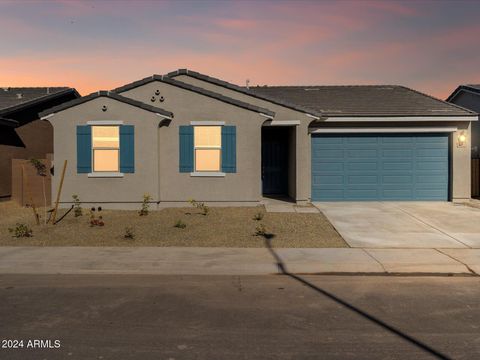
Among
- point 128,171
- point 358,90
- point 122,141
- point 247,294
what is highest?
point 358,90

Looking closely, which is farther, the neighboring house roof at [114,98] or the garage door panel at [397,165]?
the garage door panel at [397,165]

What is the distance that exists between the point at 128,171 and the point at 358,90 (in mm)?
12461

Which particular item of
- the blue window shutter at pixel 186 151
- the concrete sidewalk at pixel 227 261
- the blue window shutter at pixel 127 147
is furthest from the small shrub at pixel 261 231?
the blue window shutter at pixel 127 147

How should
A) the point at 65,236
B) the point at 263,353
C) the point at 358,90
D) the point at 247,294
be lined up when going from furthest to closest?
the point at 358,90 < the point at 65,236 < the point at 247,294 < the point at 263,353

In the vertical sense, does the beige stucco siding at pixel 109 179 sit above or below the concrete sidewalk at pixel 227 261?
above

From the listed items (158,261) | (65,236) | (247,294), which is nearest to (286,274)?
(247,294)

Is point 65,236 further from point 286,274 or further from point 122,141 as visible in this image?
point 286,274

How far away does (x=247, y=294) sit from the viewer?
7.05 m

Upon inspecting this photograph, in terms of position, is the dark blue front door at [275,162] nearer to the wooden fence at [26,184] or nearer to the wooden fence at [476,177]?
the wooden fence at [476,177]

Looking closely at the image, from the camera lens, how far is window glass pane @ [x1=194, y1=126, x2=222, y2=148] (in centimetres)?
1584

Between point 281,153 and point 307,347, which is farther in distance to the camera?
point 281,153

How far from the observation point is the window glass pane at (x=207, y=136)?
52.0ft

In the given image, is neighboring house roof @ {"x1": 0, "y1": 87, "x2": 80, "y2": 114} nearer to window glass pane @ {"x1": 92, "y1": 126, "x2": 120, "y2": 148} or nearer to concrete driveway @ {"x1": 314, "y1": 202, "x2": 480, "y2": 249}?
window glass pane @ {"x1": 92, "y1": 126, "x2": 120, "y2": 148}

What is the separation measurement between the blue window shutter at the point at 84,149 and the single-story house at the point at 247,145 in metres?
0.04
